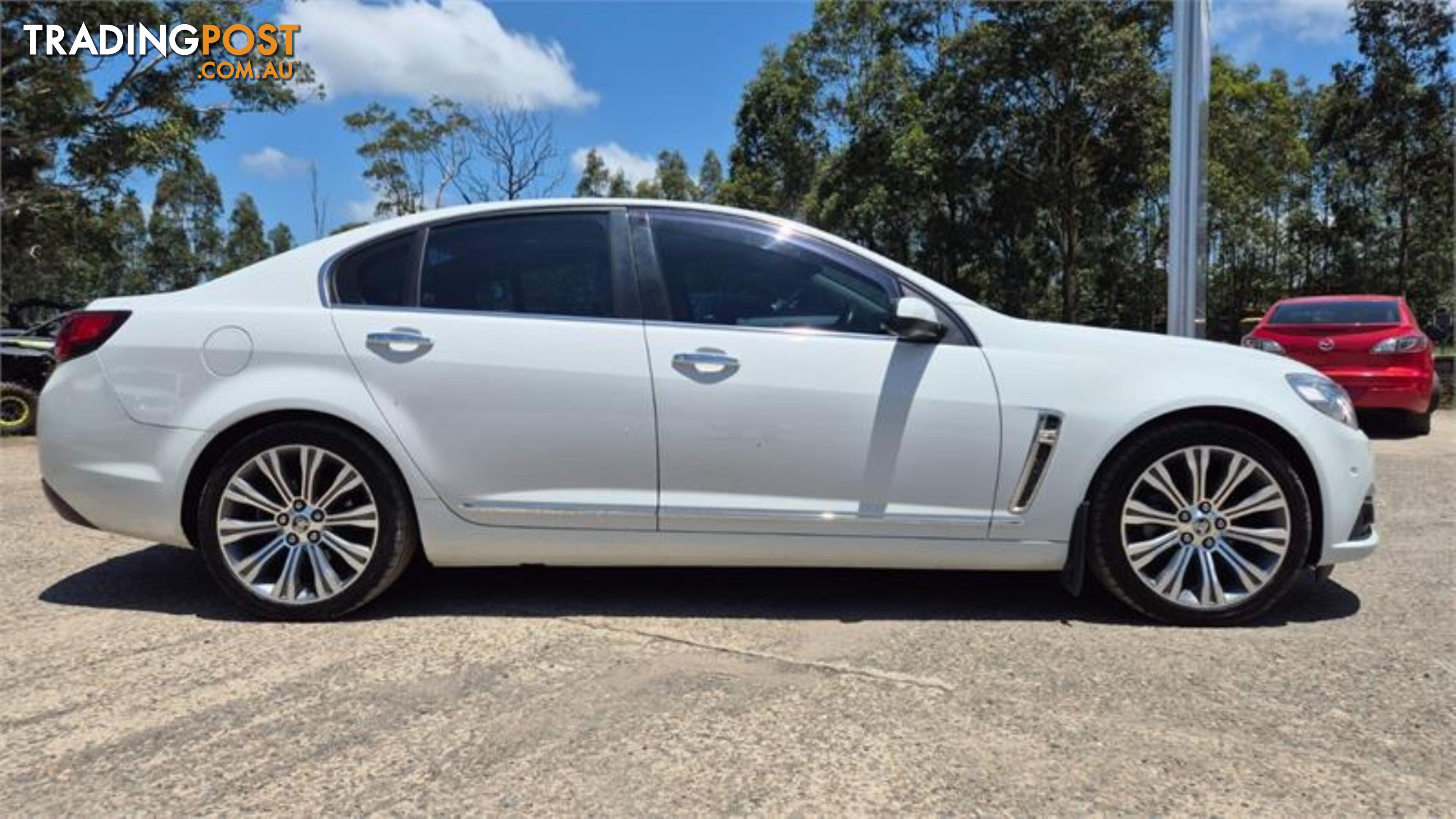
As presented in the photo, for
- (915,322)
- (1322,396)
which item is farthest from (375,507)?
(1322,396)

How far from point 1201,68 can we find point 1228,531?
18.8 ft

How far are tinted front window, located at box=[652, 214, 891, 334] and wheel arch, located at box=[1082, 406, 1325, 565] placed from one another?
0.95m

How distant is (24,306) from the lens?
36.0 ft

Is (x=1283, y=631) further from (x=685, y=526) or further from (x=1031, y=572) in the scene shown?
(x=685, y=526)

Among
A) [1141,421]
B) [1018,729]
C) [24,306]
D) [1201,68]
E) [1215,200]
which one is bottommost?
[1018,729]

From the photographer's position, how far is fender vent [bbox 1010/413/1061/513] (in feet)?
10.7

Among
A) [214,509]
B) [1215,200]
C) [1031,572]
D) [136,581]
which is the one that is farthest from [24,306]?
[1215,200]

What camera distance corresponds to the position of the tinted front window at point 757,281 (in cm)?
338

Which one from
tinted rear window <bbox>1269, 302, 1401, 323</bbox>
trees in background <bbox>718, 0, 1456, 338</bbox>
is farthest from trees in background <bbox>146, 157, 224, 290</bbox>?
tinted rear window <bbox>1269, 302, 1401, 323</bbox>

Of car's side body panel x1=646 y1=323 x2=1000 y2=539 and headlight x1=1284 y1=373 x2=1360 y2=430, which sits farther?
headlight x1=1284 y1=373 x2=1360 y2=430

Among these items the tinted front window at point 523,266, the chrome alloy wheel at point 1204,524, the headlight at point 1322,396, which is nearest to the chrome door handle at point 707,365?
the tinted front window at point 523,266

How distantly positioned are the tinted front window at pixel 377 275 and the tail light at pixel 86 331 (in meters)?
0.80

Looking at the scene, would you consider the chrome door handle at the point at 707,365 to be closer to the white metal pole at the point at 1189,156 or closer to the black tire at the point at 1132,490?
the black tire at the point at 1132,490

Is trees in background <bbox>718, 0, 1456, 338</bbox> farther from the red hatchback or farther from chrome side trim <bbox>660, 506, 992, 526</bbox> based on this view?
chrome side trim <bbox>660, 506, 992, 526</bbox>
